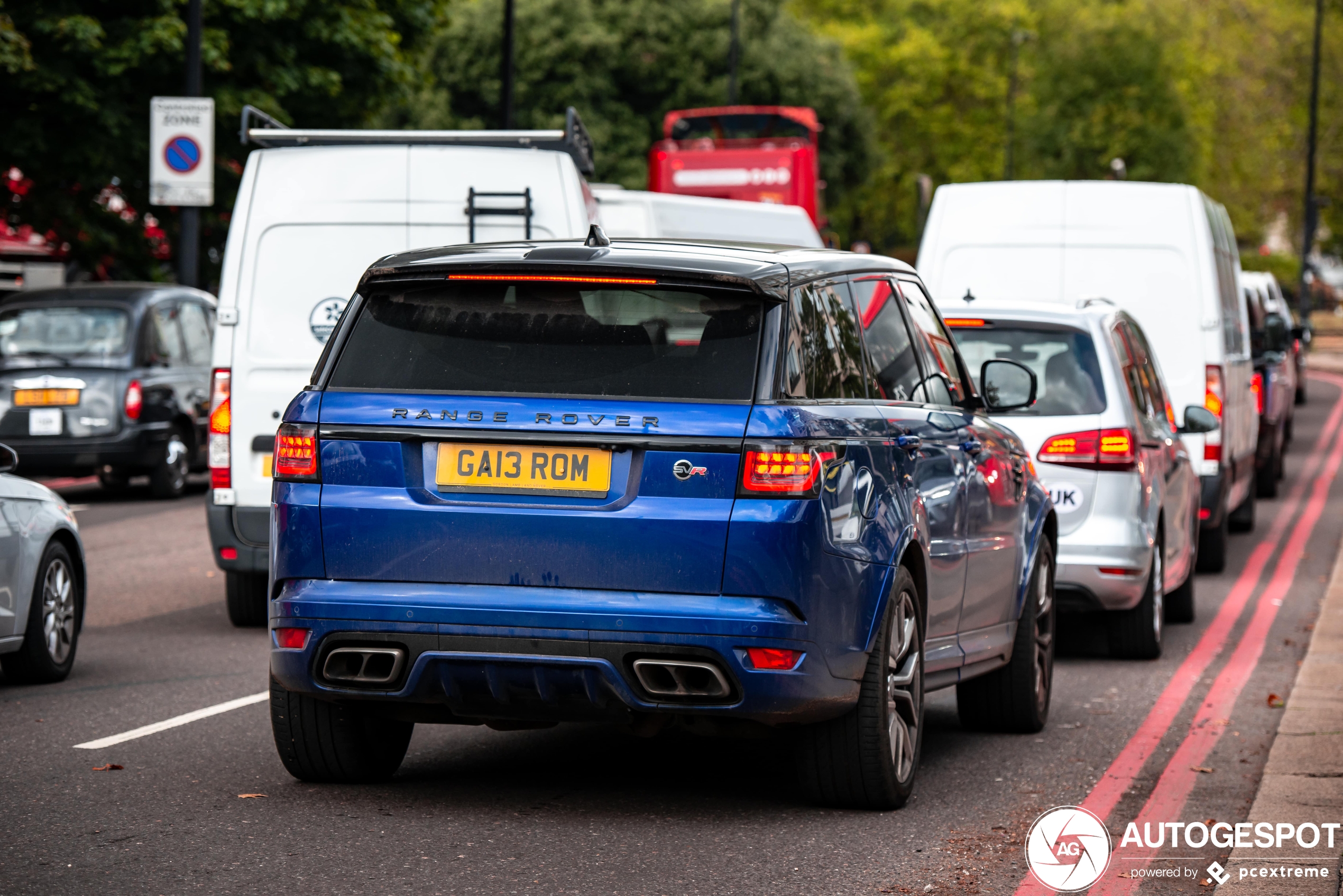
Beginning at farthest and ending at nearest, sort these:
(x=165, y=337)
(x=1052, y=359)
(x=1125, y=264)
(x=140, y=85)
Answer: (x=140, y=85), (x=165, y=337), (x=1125, y=264), (x=1052, y=359)

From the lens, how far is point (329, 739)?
6.54 meters

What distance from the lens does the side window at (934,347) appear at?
7336mm

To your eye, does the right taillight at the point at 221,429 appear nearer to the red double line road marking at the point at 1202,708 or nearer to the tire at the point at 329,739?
the tire at the point at 329,739

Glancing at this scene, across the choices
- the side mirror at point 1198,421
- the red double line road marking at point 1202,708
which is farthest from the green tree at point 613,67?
the side mirror at point 1198,421

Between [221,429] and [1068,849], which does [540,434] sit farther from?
[221,429]

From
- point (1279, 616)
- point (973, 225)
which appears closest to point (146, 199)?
point (973, 225)

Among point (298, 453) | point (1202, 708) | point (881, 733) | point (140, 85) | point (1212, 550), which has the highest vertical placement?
point (140, 85)

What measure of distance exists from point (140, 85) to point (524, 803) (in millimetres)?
21750

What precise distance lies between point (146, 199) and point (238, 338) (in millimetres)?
19021

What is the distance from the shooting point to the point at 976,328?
409 inches

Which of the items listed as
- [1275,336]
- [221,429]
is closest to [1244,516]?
[1275,336]

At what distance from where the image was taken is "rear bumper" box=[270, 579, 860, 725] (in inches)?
228

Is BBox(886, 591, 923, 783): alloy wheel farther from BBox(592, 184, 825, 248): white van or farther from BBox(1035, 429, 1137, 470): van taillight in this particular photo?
BBox(592, 184, 825, 248): white van

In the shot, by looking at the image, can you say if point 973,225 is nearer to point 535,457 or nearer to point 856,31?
point 535,457
